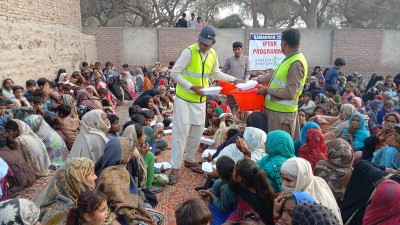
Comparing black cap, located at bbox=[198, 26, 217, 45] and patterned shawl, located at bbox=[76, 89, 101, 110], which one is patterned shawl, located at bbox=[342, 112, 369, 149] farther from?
patterned shawl, located at bbox=[76, 89, 101, 110]

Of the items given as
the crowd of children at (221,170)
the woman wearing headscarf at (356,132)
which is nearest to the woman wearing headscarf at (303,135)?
the crowd of children at (221,170)

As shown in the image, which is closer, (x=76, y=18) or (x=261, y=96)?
(x=261, y=96)

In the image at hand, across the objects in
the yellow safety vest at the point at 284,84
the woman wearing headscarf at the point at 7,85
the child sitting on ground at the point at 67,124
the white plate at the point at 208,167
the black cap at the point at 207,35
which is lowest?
the white plate at the point at 208,167

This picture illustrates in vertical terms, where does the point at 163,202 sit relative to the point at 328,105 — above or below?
below

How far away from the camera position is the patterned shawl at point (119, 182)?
3098mm

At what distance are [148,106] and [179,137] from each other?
8.92ft

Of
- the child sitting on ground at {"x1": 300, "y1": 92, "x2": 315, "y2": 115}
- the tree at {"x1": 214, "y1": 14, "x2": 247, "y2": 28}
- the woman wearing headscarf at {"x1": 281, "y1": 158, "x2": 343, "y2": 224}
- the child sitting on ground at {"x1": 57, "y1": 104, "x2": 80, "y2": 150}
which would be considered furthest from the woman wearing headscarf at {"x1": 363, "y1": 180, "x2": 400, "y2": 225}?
the tree at {"x1": 214, "y1": 14, "x2": 247, "y2": 28}

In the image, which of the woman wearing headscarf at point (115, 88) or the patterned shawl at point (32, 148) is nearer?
the patterned shawl at point (32, 148)

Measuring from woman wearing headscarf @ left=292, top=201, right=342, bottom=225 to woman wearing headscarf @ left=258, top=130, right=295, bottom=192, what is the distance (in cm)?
113

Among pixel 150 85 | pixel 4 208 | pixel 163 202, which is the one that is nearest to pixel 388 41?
pixel 150 85

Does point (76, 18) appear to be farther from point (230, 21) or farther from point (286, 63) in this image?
point (230, 21)

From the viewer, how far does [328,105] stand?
6.29m

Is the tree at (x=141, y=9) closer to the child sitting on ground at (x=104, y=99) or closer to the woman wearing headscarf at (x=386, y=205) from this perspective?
the child sitting on ground at (x=104, y=99)

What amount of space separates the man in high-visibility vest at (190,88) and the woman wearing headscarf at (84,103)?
9.49ft
